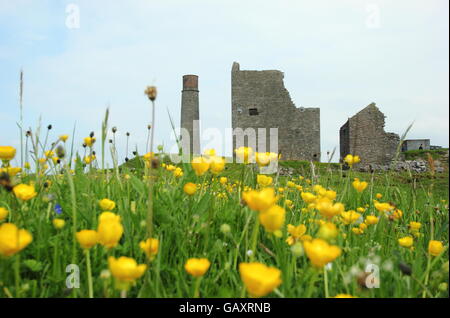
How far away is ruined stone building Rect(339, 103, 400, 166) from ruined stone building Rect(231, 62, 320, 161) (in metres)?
3.46

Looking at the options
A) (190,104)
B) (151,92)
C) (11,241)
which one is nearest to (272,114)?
(190,104)

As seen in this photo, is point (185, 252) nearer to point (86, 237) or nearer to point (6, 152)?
point (86, 237)

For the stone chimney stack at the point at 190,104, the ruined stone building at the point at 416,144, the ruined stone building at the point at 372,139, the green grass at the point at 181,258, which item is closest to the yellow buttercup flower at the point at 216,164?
the green grass at the point at 181,258

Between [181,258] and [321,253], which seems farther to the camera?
[181,258]

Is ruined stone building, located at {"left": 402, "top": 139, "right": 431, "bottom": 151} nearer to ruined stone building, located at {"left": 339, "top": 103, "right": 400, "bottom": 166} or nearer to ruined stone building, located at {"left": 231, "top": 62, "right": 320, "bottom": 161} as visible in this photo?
ruined stone building, located at {"left": 231, "top": 62, "right": 320, "bottom": 161}

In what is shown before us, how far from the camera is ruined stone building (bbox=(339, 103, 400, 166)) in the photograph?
19891mm

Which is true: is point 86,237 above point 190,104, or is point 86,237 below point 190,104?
below

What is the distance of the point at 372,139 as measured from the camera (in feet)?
66.6

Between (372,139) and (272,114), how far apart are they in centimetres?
651

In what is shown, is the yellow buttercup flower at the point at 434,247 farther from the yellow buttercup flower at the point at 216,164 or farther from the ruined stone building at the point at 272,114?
the ruined stone building at the point at 272,114

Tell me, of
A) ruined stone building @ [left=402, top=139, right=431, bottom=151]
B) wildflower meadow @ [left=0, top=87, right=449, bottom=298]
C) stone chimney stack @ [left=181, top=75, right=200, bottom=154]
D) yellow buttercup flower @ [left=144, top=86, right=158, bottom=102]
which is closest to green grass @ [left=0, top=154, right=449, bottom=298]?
wildflower meadow @ [left=0, top=87, right=449, bottom=298]

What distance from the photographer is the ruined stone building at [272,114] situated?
76.7 feet
